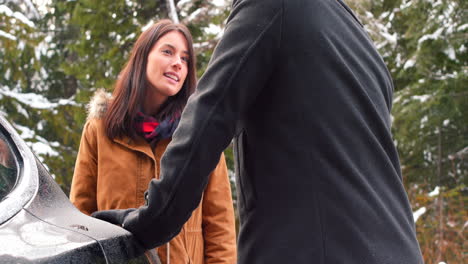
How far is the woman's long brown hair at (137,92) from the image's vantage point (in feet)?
11.1

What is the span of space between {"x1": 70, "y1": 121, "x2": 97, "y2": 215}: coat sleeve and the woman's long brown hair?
0.12 m

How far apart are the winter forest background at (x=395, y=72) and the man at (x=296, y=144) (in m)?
5.90

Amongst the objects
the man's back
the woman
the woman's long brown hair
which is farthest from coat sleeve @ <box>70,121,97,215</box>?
the man's back

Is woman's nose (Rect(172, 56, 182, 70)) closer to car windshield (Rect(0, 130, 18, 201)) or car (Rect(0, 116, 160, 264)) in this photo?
car (Rect(0, 116, 160, 264))

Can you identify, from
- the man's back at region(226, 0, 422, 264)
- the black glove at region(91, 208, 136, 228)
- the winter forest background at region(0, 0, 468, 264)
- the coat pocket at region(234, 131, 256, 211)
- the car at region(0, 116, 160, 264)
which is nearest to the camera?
the car at region(0, 116, 160, 264)

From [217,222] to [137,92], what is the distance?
0.77 m

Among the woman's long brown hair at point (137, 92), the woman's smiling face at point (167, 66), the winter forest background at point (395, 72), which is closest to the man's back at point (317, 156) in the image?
the woman's long brown hair at point (137, 92)

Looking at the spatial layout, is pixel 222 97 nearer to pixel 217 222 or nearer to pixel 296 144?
pixel 296 144

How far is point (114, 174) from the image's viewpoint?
128 inches

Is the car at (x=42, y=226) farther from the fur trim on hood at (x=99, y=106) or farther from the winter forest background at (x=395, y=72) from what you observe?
the winter forest background at (x=395, y=72)

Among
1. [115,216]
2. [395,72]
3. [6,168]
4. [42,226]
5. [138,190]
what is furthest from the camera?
[395,72]

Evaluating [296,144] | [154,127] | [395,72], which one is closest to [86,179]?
[154,127]

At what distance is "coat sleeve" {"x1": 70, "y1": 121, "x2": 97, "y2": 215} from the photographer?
3334mm

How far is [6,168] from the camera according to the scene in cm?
183
